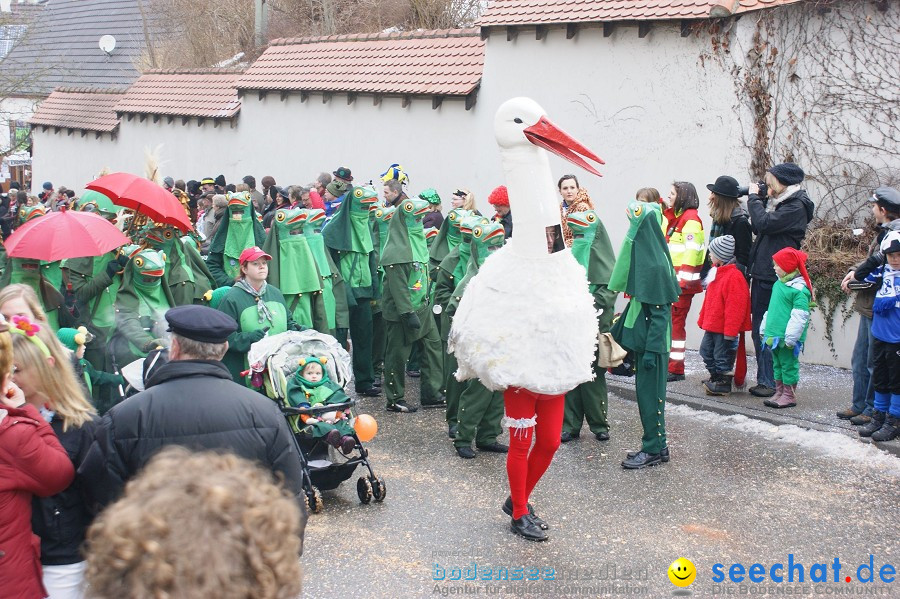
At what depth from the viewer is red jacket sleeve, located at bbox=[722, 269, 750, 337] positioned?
348 inches

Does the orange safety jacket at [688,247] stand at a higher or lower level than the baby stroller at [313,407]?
higher

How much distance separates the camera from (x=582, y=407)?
25.7 feet

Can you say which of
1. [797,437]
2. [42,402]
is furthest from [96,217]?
[797,437]

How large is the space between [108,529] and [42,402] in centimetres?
196

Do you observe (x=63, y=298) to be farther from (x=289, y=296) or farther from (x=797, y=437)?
(x=797, y=437)

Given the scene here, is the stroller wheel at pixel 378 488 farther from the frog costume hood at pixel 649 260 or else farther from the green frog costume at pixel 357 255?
the green frog costume at pixel 357 255

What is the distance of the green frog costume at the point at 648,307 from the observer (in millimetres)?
6852

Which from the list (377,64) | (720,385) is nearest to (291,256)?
(720,385)

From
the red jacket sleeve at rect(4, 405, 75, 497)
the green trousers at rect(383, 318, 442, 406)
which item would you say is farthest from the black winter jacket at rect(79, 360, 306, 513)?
the green trousers at rect(383, 318, 442, 406)

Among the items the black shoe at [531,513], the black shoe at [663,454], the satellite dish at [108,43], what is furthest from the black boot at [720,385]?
the satellite dish at [108,43]

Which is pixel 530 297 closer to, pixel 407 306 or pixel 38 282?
pixel 407 306

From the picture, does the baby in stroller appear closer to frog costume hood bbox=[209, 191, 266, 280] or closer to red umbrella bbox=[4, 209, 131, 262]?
red umbrella bbox=[4, 209, 131, 262]

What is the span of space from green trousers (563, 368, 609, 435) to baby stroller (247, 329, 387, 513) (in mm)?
2037

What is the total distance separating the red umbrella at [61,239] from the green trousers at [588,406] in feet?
12.4
